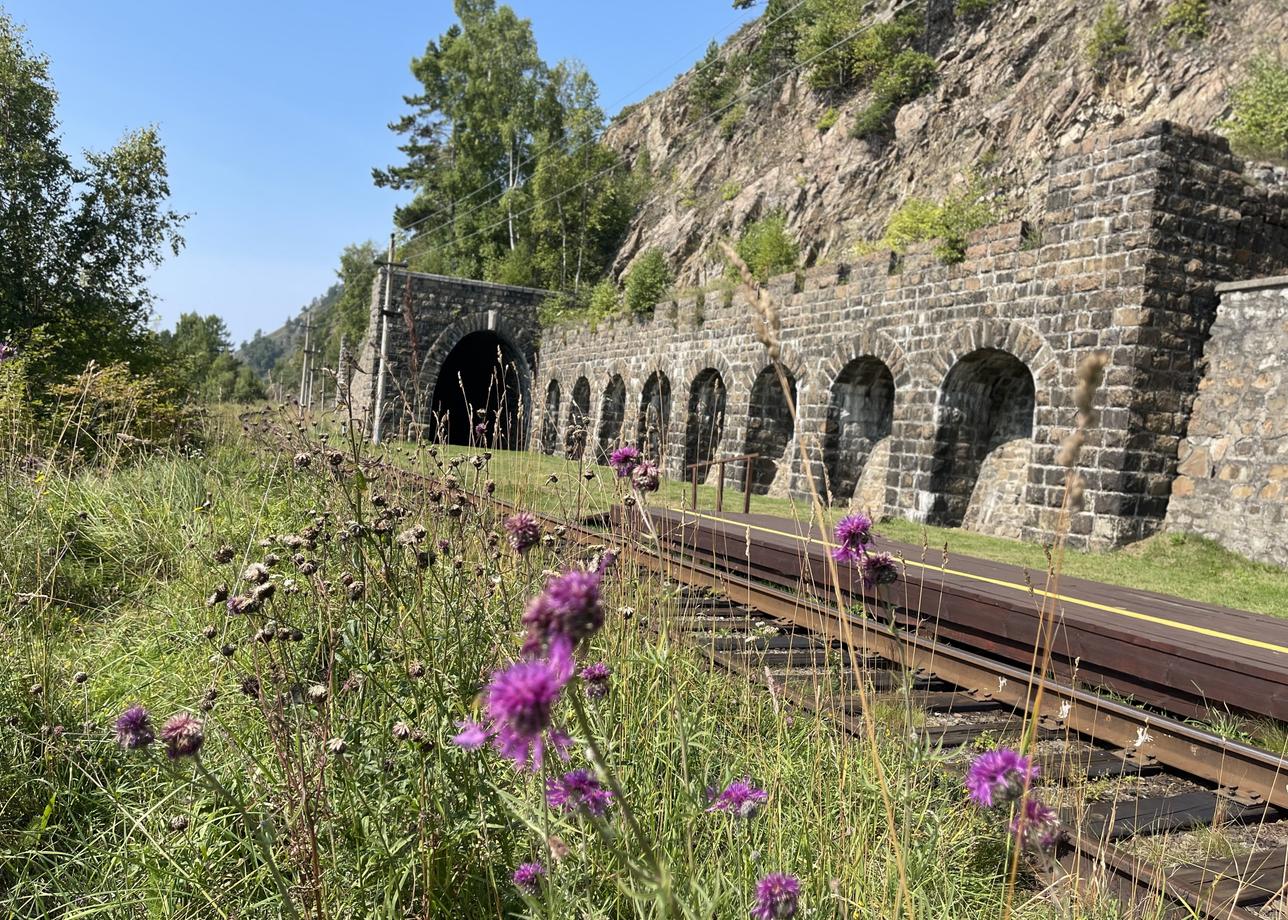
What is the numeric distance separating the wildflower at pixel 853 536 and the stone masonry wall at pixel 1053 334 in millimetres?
5825

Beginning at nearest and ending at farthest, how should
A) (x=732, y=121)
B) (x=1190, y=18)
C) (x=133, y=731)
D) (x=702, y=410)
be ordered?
(x=133, y=731)
(x=702, y=410)
(x=1190, y=18)
(x=732, y=121)

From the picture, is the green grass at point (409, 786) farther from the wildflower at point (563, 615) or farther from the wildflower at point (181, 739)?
the wildflower at point (563, 615)

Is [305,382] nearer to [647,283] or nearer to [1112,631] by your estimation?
[647,283]

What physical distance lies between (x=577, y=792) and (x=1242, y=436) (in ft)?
32.0

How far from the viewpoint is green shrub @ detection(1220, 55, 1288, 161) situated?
13055 mm

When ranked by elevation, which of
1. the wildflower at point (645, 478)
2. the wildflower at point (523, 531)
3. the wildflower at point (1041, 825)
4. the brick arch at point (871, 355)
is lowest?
the wildflower at point (1041, 825)

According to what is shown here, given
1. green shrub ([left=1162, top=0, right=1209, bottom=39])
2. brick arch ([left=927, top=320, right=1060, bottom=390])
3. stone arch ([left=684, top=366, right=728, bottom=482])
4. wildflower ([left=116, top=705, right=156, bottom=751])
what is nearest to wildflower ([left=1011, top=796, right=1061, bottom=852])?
wildflower ([left=116, top=705, right=156, bottom=751])

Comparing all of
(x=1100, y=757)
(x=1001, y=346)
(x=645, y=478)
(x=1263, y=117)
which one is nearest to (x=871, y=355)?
(x=1001, y=346)

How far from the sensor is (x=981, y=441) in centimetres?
1148

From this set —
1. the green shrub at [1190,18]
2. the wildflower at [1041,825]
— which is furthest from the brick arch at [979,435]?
the green shrub at [1190,18]

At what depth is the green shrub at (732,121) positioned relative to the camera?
36.2 metres

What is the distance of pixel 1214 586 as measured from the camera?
24.5 feet

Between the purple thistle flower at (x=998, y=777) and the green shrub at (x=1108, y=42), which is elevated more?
the green shrub at (x=1108, y=42)

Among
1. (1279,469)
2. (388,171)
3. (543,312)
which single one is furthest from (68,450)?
(388,171)
